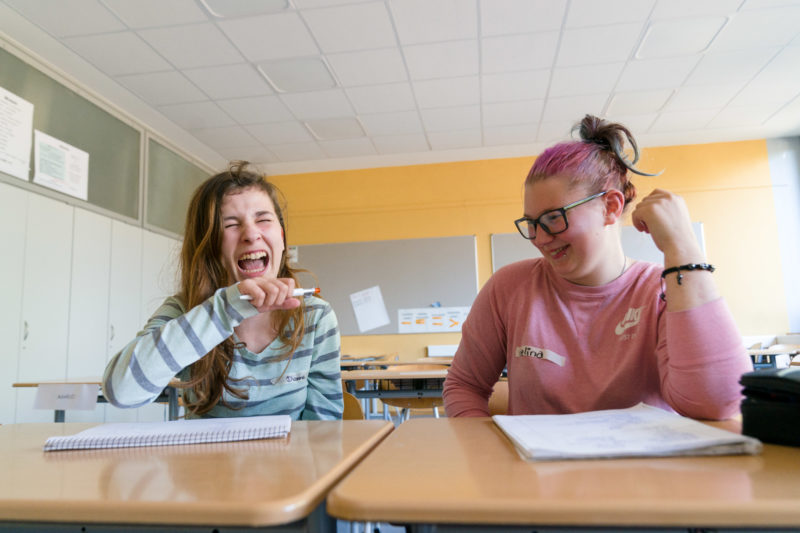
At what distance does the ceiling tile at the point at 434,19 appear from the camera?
3209mm

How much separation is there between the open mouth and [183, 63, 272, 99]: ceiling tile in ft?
Answer: 9.69

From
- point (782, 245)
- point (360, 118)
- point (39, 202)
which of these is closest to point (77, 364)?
point (39, 202)

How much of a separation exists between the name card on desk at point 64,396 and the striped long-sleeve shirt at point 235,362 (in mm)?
1371

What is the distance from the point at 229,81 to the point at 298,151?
1.63m

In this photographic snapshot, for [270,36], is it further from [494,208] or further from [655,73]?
[494,208]

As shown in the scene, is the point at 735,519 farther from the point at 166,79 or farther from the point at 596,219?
the point at 166,79

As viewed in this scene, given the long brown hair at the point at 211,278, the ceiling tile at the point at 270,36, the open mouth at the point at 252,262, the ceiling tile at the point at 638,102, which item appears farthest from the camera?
the ceiling tile at the point at 638,102

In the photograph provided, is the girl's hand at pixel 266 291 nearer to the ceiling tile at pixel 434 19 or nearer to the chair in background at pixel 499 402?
the chair in background at pixel 499 402

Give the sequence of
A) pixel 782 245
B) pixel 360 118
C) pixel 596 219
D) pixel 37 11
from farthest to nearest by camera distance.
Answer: pixel 782 245 < pixel 360 118 < pixel 37 11 < pixel 596 219

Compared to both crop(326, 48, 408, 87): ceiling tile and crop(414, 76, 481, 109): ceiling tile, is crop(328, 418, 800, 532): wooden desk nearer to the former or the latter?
crop(326, 48, 408, 87): ceiling tile

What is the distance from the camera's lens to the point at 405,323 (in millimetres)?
5949

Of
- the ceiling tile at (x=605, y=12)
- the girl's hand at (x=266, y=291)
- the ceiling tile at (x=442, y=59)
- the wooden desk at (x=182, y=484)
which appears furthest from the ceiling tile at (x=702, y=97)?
the wooden desk at (x=182, y=484)

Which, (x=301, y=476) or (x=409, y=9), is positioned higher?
(x=409, y=9)

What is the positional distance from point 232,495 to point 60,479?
0.25 m
